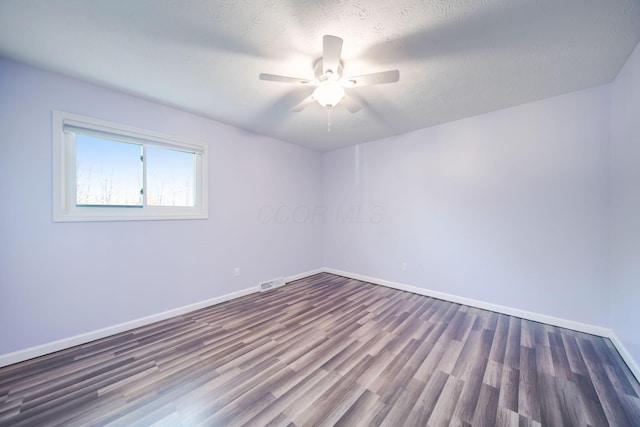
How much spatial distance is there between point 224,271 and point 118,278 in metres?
1.10

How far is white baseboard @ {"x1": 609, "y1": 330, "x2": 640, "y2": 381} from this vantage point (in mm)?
1631

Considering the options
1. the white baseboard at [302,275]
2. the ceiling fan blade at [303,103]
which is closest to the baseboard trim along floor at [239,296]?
the white baseboard at [302,275]

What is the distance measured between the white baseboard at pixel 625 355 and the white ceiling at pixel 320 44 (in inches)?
92.9

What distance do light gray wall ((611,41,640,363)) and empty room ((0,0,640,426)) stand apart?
0.09ft

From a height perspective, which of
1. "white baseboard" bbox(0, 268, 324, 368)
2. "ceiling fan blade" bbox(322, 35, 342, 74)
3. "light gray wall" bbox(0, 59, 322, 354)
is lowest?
"white baseboard" bbox(0, 268, 324, 368)

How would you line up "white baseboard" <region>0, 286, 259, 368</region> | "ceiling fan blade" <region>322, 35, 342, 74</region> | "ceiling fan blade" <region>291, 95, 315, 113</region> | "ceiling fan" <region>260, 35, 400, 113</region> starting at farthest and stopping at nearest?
"ceiling fan blade" <region>291, 95, 315, 113</region>
"white baseboard" <region>0, 286, 259, 368</region>
"ceiling fan" <region>260, 35, 400, 113</region>
"ceiling fan blade" <region>322, 35, 342, 74</region>

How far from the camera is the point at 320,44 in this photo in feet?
5.33

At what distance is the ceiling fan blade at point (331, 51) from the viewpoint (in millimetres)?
1337

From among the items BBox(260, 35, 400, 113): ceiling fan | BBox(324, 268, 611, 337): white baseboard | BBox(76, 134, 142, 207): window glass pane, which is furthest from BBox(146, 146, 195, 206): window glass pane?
BBox(324, 268, 611, 337): white baseboard

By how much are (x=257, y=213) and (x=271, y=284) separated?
3.84ft

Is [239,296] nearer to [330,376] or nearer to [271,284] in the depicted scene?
[271,284]

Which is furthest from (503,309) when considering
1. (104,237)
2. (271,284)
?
(104,237)

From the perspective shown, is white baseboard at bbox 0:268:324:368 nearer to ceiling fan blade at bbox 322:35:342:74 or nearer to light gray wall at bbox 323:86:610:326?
light gray wall at bbox 323:86:610:326

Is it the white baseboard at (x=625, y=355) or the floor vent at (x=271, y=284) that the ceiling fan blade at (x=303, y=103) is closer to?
the floor vent at (x=271, y=284)
